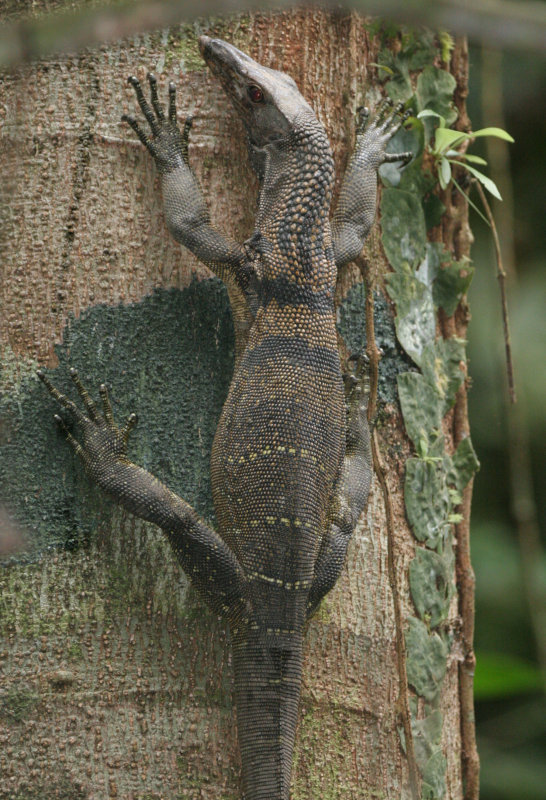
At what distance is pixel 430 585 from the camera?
162 inches

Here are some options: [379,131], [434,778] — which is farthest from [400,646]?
[379,131]

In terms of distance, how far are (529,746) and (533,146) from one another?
5119mm

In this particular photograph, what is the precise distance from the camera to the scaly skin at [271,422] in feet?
11.3

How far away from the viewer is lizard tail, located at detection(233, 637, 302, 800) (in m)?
3.29

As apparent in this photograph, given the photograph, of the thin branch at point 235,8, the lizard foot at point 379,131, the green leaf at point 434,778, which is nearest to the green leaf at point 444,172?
the lizard foot at point 379,131

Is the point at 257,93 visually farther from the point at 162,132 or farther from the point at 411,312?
the point at 411,312

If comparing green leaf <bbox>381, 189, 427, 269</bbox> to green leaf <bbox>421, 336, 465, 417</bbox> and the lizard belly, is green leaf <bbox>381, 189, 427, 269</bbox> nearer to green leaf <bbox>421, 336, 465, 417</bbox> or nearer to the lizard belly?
green leaf <bbox>421, 336, 465, 417</bbox>

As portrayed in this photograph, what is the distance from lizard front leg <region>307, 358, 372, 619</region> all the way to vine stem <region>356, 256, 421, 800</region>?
4 cm

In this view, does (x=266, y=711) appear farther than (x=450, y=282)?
No

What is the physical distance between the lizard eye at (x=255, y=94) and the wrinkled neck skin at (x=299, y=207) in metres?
0.20

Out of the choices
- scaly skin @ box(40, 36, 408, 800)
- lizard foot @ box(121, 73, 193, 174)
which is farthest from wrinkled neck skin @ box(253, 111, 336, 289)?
lizard foot @ box(121, 73, 193, 174)

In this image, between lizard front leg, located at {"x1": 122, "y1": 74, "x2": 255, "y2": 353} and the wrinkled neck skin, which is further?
Result: the wrinkled neck skin

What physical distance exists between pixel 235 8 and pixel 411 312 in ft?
10.8

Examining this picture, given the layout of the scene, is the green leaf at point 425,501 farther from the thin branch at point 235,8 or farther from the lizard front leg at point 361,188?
the thin branch at point 235,8
